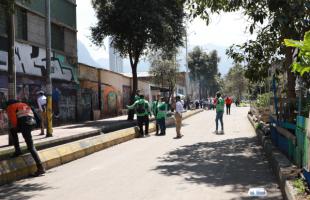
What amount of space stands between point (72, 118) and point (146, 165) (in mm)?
20512

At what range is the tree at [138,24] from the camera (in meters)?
31.3

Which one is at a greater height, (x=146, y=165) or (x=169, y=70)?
(x=169, y=70)

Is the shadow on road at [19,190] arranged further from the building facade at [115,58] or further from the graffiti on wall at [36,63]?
the building facade at [115,58]

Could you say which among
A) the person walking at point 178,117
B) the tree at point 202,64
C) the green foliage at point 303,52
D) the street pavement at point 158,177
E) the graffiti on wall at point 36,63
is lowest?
the street pavement at point 158,177

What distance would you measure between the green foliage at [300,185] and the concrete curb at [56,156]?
5.52 meters

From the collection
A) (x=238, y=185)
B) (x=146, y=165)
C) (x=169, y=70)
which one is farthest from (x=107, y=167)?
(x=169, y=70)

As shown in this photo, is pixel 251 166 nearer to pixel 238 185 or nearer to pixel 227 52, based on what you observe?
pixel 238 185

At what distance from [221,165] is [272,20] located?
4.22 meters

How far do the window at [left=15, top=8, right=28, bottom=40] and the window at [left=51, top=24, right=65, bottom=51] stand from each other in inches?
158

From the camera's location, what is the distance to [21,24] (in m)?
25.1

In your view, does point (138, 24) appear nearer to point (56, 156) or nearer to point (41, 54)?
point (41, 54)

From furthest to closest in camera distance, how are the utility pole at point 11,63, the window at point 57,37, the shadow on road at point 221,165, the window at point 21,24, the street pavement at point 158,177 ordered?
the window at point 57,37
the window at point 21,24
the utility pole at point 11,63
the shadow on road at point 221,165
the street pavement at point 158,177

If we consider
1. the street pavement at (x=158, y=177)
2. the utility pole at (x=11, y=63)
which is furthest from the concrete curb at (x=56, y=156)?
the utility pole at (x=11, y=63)

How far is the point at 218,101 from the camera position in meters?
21.9
